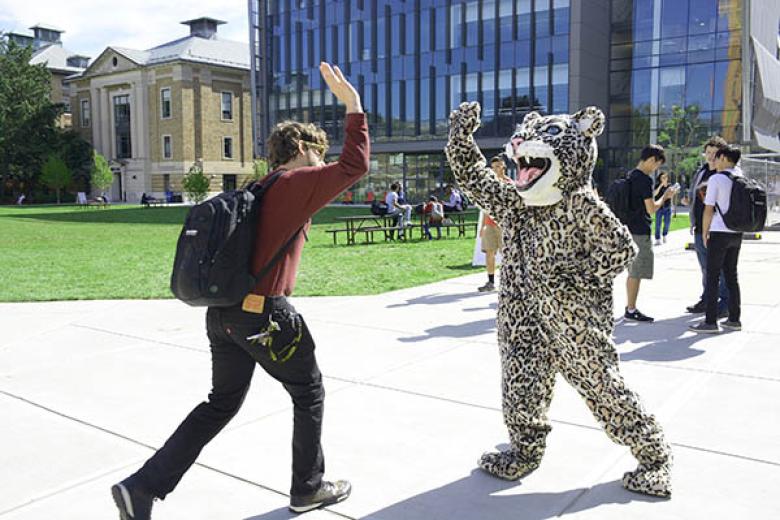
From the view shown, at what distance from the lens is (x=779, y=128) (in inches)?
1288

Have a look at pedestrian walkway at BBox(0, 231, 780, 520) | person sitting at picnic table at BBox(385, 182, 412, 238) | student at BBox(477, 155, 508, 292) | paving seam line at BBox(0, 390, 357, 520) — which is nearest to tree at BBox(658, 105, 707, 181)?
person sitting at picnic table at BBox(385, 182, 412, 238)

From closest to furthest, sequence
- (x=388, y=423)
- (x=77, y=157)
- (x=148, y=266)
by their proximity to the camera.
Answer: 1. (x=388, y=423)
2. (x=148, y=266)
3. (x=77, y=157)

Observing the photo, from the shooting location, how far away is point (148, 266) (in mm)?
13180

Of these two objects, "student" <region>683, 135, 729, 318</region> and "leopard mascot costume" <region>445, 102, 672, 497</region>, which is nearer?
"leopard mascot costume" <region>445, 102, 672, 497</region>

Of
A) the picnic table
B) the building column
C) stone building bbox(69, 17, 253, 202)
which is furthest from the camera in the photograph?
the building column

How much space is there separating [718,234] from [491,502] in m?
4.43

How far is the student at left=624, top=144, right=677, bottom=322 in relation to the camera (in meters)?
7.20

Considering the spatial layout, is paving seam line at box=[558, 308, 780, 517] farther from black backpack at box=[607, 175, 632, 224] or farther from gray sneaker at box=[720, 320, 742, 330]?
black backpack at box=[607, 175, 632, 224]

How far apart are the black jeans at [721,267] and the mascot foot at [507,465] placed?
394 centimetres

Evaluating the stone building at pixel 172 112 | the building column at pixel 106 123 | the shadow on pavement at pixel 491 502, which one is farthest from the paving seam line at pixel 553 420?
the building column at pixel 106 123

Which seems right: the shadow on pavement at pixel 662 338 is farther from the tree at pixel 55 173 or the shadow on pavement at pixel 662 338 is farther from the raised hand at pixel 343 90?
the tree at pixel 55 173

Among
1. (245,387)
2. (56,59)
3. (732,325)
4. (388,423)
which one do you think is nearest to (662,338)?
(732,325)

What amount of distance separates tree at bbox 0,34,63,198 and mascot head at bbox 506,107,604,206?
216 feet

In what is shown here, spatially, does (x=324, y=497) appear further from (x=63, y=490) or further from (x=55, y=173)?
(x=55, y=173)
